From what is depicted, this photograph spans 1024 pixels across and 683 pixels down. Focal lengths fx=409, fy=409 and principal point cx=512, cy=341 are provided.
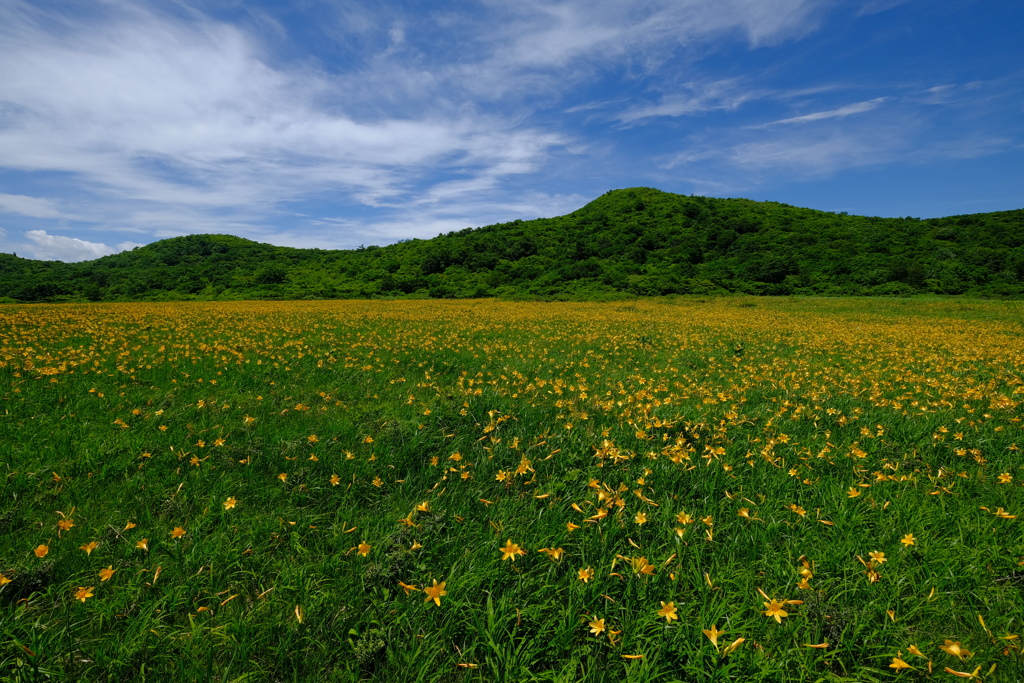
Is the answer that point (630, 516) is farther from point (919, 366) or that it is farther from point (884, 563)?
point (919, 366)

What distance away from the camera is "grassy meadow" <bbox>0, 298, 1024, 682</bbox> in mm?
2004

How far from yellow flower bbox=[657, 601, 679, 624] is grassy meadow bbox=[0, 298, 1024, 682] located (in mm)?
13

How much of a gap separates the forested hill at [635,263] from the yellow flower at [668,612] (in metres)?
42.4

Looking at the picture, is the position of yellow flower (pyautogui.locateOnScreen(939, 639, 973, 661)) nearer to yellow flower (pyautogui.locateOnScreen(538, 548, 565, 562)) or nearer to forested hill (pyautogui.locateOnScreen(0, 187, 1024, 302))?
yellow flower (pyautogui.locateOnScreen(538, 548, 565, 562))

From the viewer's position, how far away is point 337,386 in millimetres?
6320

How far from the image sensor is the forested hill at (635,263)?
4744cm

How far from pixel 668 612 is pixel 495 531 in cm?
123

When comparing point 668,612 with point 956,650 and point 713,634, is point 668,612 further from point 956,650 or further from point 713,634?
point 956,650

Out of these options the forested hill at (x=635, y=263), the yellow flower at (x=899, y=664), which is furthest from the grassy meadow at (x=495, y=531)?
the forested hill at (x=635, y=263)

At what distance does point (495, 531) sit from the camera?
291 centimetres

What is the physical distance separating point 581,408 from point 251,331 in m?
10.0

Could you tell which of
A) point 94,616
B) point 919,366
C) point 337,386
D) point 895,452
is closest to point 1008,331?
point 919,366

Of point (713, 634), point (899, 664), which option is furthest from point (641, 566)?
point (899, 664)

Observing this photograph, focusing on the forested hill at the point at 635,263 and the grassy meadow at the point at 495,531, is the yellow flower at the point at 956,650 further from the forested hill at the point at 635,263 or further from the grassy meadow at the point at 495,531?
the forested hill at the point at 635,263
